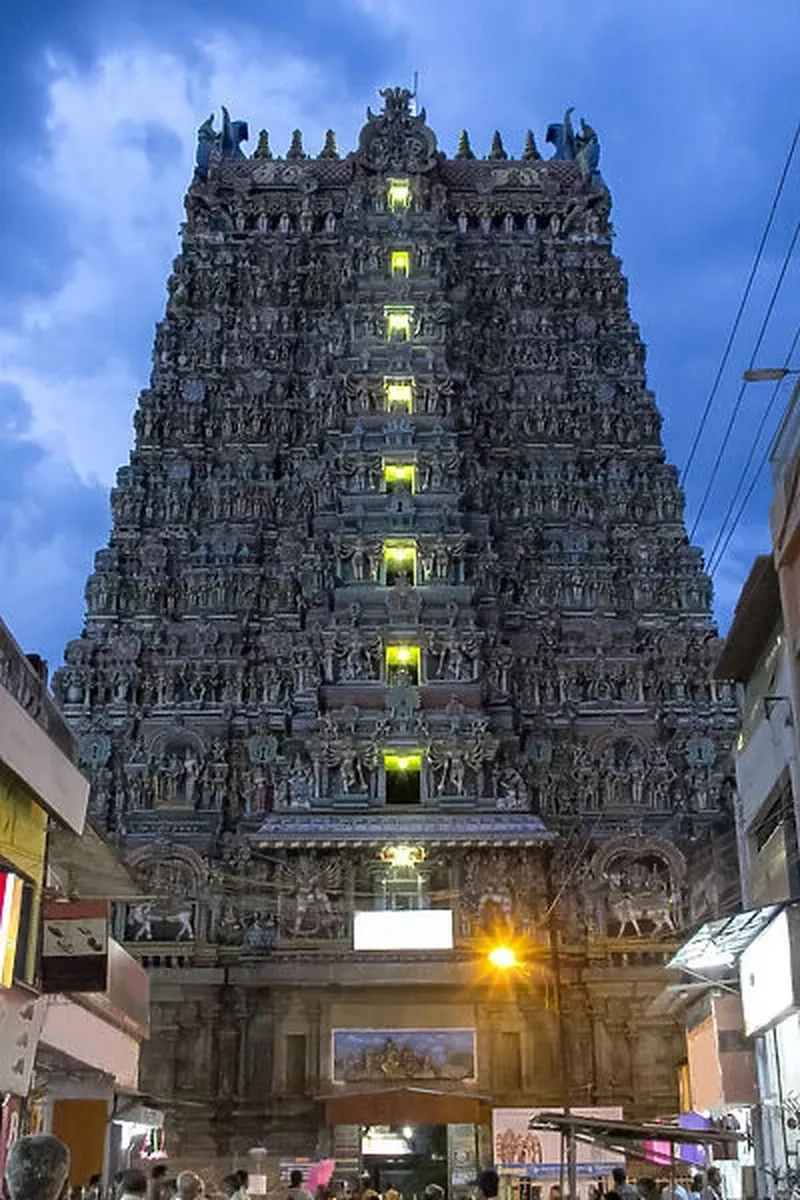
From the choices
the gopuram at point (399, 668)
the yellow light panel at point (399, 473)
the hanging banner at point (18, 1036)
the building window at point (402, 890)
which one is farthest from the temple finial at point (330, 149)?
the hanging banner at point (18, 1036)

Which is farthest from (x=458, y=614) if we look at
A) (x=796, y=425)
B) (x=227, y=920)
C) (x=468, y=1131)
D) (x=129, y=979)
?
(x=796, y=425)

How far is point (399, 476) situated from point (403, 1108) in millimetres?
25830

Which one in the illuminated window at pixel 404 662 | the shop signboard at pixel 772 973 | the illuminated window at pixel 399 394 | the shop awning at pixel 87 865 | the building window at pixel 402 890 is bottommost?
the shop signboard at pixel 772 973

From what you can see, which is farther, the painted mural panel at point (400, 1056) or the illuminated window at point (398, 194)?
the illuminated window at point (398, 194)

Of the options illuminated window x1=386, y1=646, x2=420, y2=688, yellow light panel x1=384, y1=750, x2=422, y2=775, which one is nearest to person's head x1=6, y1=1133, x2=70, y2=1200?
yellow light panel x1=384, y1=750, x2=422, y2=775

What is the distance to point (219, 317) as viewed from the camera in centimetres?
5616

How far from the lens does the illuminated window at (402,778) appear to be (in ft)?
142

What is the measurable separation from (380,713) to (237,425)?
15514mm

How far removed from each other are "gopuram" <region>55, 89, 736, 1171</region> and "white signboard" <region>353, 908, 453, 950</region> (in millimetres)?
88

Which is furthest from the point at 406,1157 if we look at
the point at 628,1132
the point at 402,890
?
the point at 628,1132

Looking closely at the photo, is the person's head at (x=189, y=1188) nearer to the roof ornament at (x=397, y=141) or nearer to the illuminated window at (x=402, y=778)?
the illuminated window at (x=402, y=778)

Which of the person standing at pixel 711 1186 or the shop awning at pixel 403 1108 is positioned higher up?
the shop awning at pixel 403 1108

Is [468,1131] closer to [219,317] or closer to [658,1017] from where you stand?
[658,1017]

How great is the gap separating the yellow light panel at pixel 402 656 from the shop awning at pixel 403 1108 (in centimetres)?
1714
